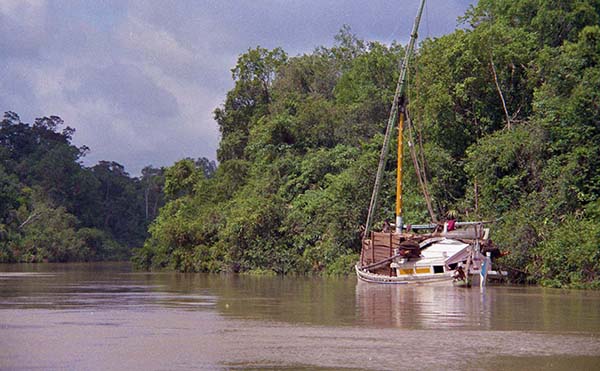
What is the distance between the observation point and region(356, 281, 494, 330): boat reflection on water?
53.6 feet

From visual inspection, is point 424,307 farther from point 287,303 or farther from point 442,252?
point 442,252

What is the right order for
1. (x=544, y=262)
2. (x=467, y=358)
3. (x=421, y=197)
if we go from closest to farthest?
(x=467, y=358) < (x=544, y=262) < (x=421, y=197)

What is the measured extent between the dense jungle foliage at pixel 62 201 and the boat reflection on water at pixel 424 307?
47917 mm

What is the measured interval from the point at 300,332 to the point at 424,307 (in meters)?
6.36

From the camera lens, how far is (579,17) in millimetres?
42719

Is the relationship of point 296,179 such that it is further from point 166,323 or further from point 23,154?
point 23,154

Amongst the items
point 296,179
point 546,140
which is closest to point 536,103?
point 546,140

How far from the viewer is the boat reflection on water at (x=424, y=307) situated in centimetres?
1634

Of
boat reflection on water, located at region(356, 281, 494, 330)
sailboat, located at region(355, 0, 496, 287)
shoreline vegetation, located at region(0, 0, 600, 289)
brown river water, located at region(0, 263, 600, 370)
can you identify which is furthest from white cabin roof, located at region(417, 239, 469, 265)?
brown river water, located at region(0, 263, 600, 370)

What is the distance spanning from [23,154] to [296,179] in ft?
168

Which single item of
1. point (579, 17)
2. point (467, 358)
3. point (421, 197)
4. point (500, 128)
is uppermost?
point (579, 17)

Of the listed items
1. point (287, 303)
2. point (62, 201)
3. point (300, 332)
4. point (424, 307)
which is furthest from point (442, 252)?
point (62, 201)

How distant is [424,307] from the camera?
20344mm

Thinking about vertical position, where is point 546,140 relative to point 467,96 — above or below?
below
